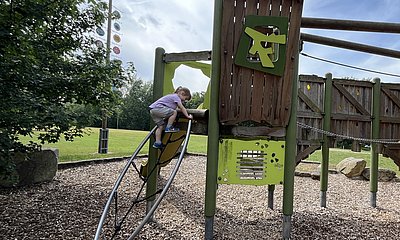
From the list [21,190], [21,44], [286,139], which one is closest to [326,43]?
[286,139]

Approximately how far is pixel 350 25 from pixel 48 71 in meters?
4.12

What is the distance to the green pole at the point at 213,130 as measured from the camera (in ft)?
10.5

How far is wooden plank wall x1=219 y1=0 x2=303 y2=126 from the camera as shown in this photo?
3.14 m

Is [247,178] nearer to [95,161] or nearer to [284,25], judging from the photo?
[284,25]

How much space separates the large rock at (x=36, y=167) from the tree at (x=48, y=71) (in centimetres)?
101

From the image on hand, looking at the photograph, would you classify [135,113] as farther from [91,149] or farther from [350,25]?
[350,25]

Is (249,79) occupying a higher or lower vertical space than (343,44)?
lower

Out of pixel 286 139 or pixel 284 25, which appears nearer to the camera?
pixel 284 25

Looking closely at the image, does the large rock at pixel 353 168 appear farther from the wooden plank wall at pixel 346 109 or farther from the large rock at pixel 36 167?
→ the large rock at pixel 36 167

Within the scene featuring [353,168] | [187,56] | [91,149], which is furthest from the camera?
A: [91,149]

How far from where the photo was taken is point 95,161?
27.1ft

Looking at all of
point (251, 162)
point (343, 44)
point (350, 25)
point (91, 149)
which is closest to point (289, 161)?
point (251, 162)

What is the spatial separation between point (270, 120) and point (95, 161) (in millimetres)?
6304

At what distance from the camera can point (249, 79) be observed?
318 centimetres
